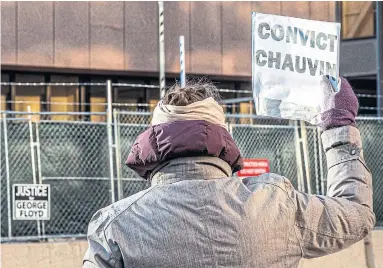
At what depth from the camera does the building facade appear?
1800 centimetres

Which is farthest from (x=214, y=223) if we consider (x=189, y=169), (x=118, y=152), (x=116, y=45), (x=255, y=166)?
(x=116, y=45)

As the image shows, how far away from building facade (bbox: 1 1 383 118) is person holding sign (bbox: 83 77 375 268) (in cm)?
1496

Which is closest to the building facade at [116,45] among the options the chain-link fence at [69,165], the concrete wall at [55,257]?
the chain-link fence at [69,165]

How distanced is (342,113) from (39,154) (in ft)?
30.6

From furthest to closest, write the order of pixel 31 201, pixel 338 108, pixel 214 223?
pixel 31 201 → pixel 338 108 → pixel 214 223

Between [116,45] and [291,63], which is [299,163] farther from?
[291,63]

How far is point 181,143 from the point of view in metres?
2.36

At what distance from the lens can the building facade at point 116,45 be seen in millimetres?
18000

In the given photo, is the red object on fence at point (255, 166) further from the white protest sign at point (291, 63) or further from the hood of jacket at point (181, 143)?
the hood of jacket at point (181, 143)

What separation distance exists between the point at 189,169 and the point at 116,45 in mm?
16690

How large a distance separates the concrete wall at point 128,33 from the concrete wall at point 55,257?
320 inches

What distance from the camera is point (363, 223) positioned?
249cm

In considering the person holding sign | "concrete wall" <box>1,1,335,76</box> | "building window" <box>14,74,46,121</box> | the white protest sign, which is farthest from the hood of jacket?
"building window" <box>14,74,46,121</box>

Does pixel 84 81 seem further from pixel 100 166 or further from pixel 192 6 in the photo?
pixel 100 166
